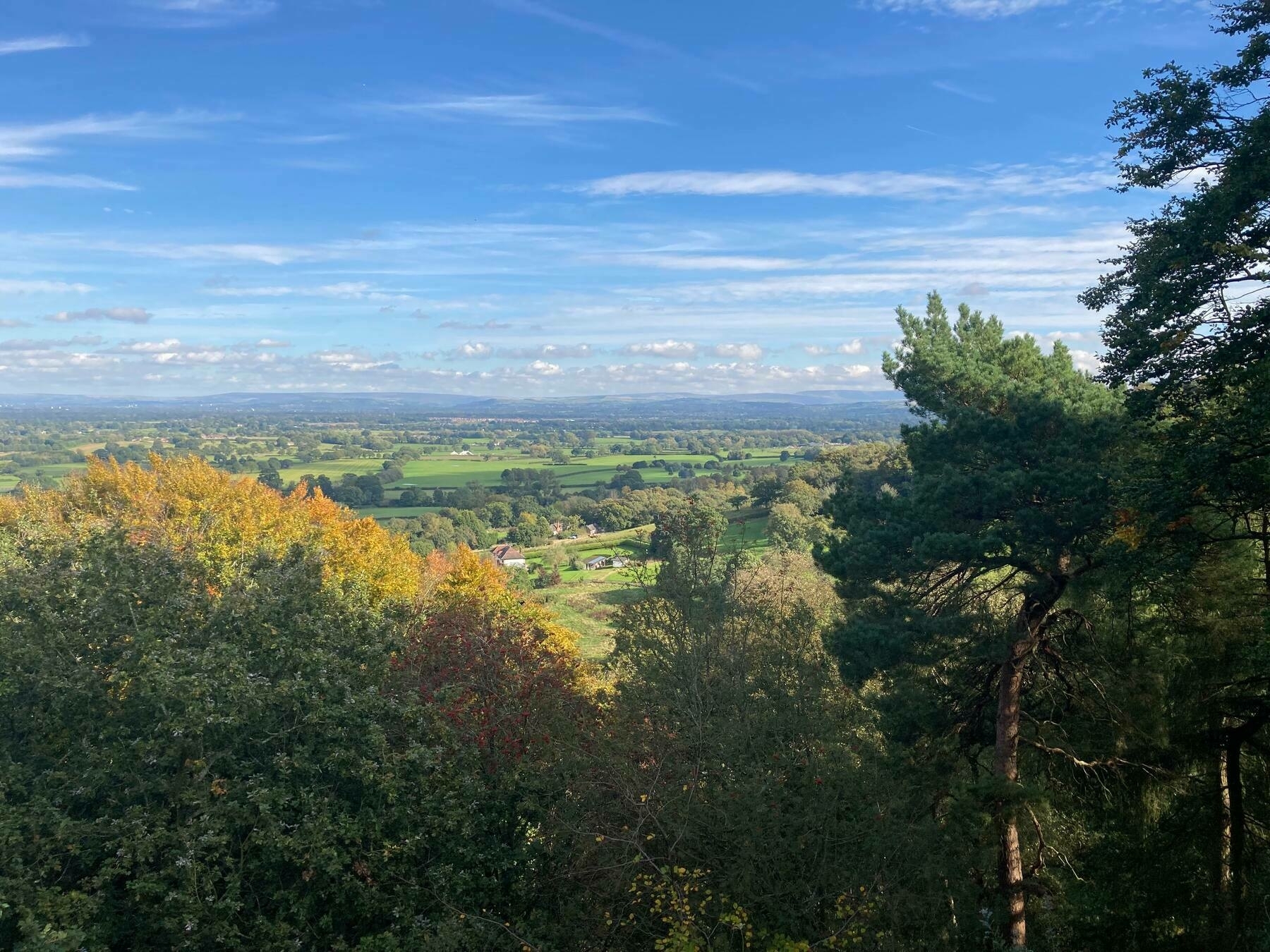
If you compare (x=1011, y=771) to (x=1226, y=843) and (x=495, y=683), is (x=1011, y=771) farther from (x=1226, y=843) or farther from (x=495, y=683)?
(x=495, y=683)

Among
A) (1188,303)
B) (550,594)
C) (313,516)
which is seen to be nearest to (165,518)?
(313,516)

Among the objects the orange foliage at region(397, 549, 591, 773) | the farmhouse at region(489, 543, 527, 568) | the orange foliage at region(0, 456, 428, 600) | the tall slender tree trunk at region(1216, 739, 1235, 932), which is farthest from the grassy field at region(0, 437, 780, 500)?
the tall slender tree trunk at region(1216, 739, 1235, 932)

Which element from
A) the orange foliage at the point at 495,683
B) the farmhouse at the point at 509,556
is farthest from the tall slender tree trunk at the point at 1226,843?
the farmhouse at the point at 509,556

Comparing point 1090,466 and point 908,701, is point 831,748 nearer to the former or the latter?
point 908,701

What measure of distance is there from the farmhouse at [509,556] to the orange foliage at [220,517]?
641 inches

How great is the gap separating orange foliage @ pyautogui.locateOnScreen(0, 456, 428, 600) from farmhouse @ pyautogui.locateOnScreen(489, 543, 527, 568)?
53.4ft

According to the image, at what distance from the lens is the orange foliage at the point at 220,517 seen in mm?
21703

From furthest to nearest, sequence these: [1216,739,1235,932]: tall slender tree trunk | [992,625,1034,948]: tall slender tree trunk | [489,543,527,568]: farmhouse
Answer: [489,543,527,568]: farmhouse
[992,625,1034,948]: tall slender tree trunk
[1216,739,1235,932]: tall slender tree trunk

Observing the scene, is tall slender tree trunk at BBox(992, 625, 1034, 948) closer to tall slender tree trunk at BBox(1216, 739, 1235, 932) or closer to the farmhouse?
tall slender tree trunk at BBox(1216, 739, 1235, 932)

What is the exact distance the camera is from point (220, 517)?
80.3 ft

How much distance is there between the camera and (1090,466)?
9.82 m

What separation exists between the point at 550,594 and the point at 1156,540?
130 feet

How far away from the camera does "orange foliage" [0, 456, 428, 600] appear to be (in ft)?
71.2

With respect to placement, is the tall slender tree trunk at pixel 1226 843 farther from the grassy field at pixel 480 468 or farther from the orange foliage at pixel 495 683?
the grassy field at pixel 480 468
